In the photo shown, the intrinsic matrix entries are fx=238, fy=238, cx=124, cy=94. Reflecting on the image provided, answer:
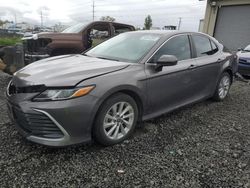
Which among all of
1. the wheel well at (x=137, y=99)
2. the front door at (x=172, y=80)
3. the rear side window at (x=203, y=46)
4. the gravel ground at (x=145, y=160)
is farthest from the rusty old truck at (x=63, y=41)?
the wheel well at (x=137, y=99)

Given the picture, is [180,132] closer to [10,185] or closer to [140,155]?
[140,155]

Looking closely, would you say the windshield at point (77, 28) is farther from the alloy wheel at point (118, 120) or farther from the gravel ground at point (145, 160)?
the alloy wheel at point (118, 120)

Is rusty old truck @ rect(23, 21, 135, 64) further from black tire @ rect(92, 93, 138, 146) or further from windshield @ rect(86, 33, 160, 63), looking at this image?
black tire @ rect(92, 93, 138, 146)

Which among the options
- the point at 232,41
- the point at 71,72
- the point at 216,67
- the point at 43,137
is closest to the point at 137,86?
the point at 71,72

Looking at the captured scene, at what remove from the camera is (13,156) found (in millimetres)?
2730

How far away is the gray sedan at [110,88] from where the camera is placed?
8.36 feet

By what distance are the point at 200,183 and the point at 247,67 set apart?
22.3 ft

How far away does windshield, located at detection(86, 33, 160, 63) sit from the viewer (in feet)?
11.3

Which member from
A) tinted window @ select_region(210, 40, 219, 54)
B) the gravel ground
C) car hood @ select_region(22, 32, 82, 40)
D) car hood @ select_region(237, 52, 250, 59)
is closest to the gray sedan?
the gravel ground

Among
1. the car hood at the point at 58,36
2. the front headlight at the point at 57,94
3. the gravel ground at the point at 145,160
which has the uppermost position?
the car hood at the point at 58,36

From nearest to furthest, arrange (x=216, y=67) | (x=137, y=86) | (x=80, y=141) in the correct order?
1. (x=80, y=141)
2. (x=137, y=86)
3. (x=216, y=67)

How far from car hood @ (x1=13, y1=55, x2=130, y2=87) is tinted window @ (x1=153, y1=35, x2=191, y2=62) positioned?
0.69m

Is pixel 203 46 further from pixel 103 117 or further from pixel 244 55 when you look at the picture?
pixel 244 55

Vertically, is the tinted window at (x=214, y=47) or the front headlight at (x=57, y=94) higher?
the tinted window at (x=214, y=47)
